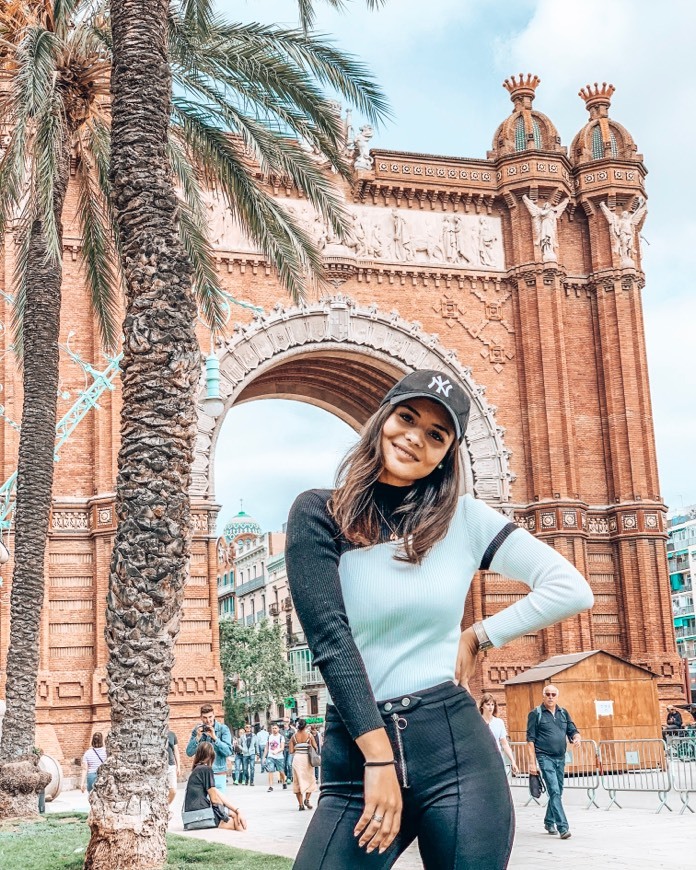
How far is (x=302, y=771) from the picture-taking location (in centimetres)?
1475

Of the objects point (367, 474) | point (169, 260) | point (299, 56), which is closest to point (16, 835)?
point (169, 260)

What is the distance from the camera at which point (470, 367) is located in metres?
26.1

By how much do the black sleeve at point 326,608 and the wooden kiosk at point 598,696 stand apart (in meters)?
16.7

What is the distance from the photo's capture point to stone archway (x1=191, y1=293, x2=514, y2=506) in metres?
24.3

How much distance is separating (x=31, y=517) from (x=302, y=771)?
4703 millimetres

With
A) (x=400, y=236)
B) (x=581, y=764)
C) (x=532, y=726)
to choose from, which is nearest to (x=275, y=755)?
(x=581, y=764)

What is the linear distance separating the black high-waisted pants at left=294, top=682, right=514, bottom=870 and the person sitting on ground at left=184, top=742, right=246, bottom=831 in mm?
9635

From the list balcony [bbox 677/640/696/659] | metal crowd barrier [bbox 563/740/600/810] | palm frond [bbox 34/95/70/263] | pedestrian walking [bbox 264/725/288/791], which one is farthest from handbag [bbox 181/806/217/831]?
balcony [bbox 677/640/696/659]

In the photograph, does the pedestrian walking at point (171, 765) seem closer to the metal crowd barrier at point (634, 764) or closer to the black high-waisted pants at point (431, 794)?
the metal crowd barrier at point (634, 764)

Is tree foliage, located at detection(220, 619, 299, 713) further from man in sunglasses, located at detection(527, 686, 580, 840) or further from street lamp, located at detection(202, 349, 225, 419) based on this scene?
man in sunglasses, located at detection(527, 686, 580, 840)

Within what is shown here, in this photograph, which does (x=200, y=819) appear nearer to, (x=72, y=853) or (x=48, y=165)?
(x=72, y=853)

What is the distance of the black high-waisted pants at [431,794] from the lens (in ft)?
7.57

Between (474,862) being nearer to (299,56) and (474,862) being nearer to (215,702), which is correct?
(299,56)

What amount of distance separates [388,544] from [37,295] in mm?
11366
